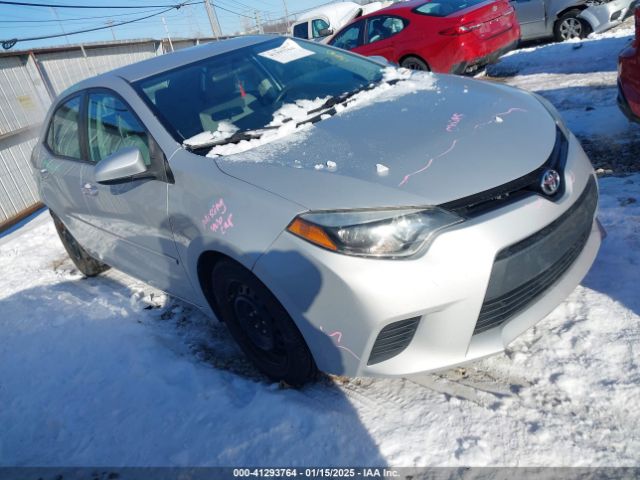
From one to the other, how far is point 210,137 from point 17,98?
723cm

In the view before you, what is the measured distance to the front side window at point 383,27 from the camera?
793cm

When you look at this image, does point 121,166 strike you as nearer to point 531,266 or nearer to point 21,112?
point 531,266

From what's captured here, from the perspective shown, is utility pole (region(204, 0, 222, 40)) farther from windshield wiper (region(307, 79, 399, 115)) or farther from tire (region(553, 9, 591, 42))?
windshield wiper (region(307, 79, 399, 115))

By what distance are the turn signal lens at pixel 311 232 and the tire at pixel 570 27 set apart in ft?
29.1

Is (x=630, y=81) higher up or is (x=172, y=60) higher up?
(x=172, y=60)

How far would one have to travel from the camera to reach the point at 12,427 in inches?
105

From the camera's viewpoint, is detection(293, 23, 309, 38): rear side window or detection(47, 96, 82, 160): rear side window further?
detection(293, 23, 309, 38): rear side window

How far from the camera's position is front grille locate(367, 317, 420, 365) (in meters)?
1.88

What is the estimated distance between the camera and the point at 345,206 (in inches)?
74.0

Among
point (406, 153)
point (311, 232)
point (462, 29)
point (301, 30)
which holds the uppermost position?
point (301, 30)

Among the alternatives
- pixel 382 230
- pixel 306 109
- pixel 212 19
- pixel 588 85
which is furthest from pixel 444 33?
pixel 212 19

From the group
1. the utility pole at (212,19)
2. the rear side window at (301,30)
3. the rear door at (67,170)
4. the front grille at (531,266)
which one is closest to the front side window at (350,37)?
the rear side window at (301,30)

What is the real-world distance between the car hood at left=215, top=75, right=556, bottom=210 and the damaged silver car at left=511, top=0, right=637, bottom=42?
723 cm

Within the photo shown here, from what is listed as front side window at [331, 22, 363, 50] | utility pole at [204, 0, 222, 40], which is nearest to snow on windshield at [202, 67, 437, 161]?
front side window at [331, 22, 363, 50]
